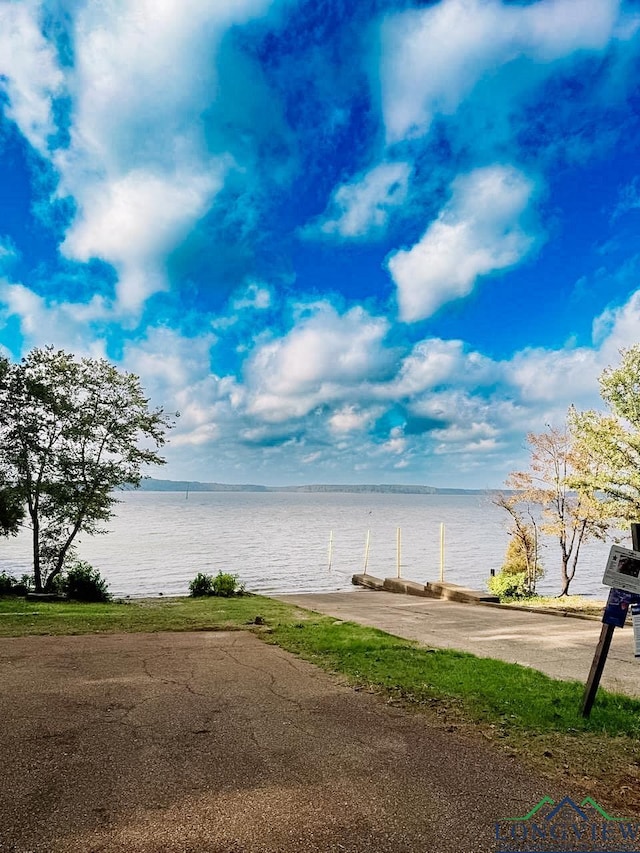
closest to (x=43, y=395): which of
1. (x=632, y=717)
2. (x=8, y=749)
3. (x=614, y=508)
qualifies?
(x=8, y=749)

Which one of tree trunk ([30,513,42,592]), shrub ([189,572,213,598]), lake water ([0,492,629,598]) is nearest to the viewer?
tree trunk ([30,513,42,592])

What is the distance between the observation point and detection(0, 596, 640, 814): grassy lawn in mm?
4270

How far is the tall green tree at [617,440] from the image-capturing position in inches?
722

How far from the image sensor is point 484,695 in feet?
19.5

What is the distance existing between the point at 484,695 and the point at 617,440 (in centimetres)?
1529

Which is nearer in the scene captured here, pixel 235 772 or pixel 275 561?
pixel 235 772

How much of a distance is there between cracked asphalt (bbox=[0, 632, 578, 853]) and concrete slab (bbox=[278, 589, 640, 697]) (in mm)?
3714

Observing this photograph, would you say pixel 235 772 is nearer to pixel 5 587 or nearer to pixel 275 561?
pixel 5 587

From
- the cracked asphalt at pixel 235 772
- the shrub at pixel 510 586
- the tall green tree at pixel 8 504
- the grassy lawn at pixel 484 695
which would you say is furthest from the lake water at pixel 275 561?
the cracked asphalt at pixel 235 772

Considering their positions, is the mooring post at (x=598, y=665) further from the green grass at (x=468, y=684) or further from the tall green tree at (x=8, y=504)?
the tall green tree at (x=8, y=504)

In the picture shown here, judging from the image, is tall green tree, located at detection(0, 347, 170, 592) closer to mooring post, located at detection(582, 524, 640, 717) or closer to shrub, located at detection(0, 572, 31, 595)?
shrub, located at detection(0, 572, 31, 595)

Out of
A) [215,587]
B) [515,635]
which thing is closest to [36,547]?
[215,587]

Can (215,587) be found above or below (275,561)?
above

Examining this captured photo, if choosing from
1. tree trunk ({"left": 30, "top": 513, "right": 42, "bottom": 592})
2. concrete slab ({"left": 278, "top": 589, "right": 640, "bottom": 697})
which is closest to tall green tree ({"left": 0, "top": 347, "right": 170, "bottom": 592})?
tree trunk ({"left": 30, "top": 513, "right": 42, "bottom": 592})
